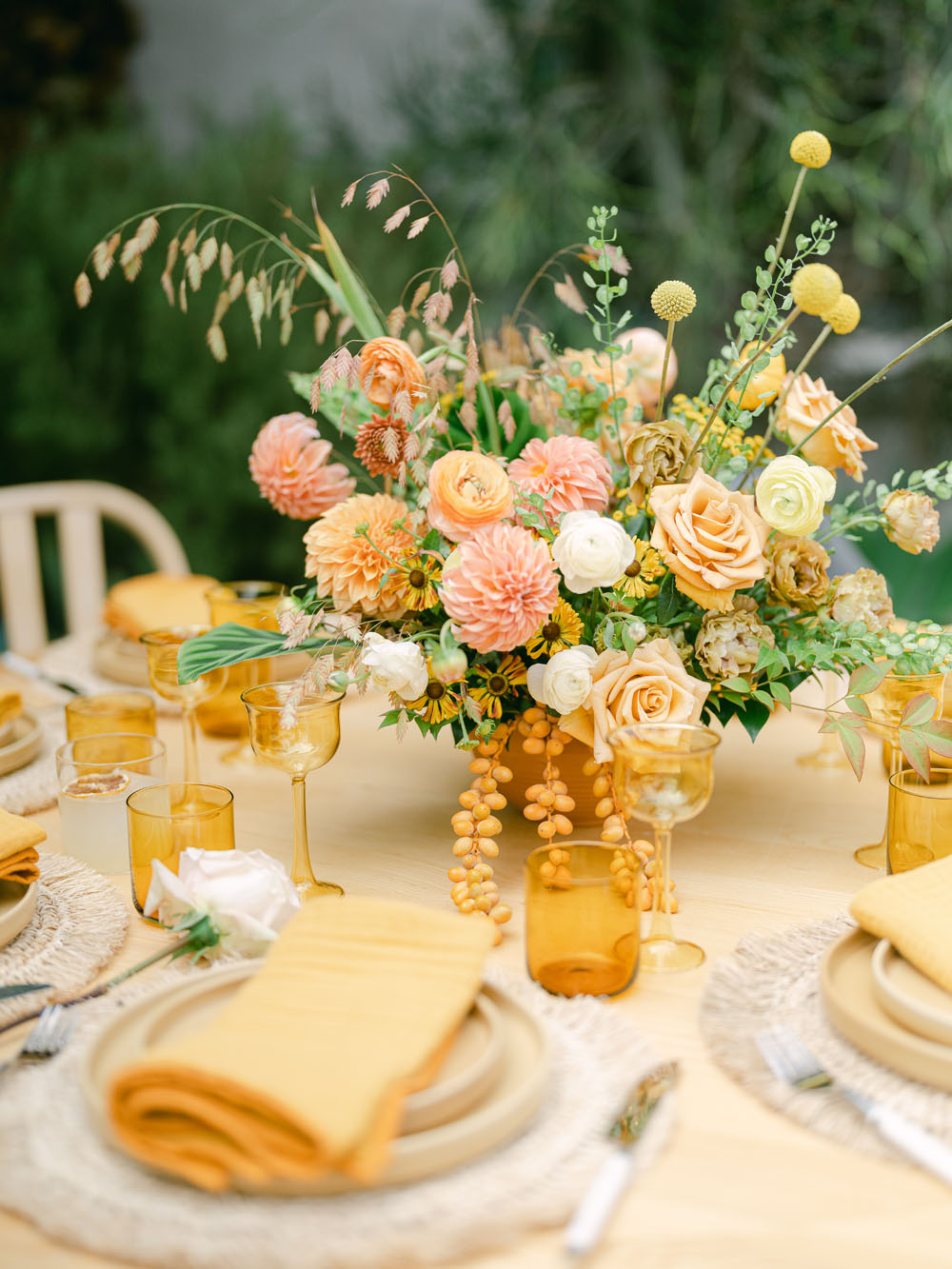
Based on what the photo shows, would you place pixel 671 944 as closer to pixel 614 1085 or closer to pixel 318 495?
pixel 614 1085

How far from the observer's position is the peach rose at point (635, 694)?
35.1 inches

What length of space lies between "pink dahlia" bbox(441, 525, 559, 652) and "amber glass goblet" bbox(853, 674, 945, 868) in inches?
12.6

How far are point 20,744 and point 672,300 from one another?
32.7 inches

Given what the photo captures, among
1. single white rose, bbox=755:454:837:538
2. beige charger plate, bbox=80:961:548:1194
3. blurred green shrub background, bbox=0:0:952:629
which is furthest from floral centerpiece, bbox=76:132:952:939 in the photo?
blurred green shrub background, bbox=0:0:952:629

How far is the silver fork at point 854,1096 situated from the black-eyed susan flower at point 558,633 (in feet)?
1.12

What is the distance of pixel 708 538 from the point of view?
0.88 m

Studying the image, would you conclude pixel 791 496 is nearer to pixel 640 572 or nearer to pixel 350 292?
pixel 640 572

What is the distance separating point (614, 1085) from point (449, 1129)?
119mm

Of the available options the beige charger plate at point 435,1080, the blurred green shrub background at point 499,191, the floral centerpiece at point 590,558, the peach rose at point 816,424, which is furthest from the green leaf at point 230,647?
the blurred green shrub background at point 499,191

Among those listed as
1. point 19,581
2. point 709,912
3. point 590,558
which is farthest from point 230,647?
point 19,581

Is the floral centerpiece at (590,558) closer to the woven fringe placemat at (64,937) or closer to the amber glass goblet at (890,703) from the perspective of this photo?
the amber glass goblet at (890,703)

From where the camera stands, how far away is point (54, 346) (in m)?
3.08

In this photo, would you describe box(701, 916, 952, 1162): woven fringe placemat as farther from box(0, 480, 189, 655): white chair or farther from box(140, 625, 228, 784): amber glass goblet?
box(0, 480, 189, 655): white chair

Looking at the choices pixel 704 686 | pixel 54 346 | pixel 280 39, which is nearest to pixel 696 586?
pixel 704 686
